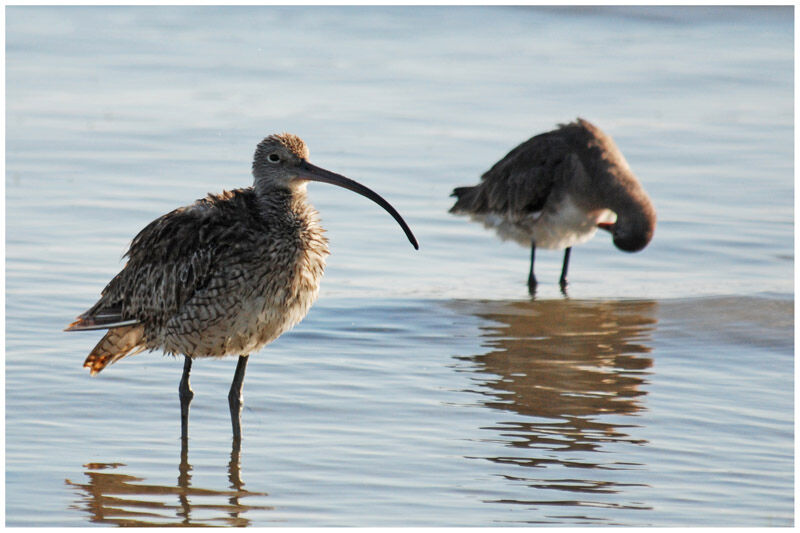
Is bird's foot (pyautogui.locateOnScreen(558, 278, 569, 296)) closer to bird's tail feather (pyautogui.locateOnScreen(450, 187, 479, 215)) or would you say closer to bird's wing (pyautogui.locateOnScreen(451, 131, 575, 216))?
bird's wing (pyautogui.locateOnScreen(451, 131, 575, 216))

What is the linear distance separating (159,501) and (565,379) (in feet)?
8.39

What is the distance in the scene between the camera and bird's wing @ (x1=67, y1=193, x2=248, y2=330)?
5586 mm

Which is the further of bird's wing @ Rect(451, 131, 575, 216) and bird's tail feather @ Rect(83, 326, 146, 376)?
bird's wing @ Rect(451, 131, 575, 216)

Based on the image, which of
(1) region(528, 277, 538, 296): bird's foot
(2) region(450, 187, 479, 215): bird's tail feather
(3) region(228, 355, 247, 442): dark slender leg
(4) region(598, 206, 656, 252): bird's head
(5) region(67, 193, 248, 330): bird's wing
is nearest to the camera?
(5) region(67, 193, 248, 330): bird's wing

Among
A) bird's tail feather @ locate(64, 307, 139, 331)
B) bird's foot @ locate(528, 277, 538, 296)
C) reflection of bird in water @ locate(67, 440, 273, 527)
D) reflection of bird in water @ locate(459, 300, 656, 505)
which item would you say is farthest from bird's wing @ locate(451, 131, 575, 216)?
reflection of bird in water @ locate(67, 440, 273, 527)

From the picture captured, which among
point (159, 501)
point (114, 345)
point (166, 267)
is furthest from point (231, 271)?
point (159, 501)

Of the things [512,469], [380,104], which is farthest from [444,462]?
[380,104]

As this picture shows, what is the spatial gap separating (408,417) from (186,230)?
1.44 m

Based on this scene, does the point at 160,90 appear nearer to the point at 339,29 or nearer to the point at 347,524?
the point at 339,29

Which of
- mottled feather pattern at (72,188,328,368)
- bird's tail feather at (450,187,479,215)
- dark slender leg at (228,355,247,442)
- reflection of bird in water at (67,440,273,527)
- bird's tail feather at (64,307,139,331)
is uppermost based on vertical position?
bird's tail feather at (450,187,479,215)

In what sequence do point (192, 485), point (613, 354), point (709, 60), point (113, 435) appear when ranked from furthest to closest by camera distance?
point (709, 60)
point (613, 354)
point (113, 435)
point (192, 485)

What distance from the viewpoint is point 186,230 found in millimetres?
5668

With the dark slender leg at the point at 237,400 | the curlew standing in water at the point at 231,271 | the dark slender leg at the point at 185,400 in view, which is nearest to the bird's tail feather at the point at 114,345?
the curlew standing in water at the point at 231,271

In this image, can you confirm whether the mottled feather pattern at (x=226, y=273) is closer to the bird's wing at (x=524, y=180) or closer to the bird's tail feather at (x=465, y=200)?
the bird's wing at (x=524, y=180)
